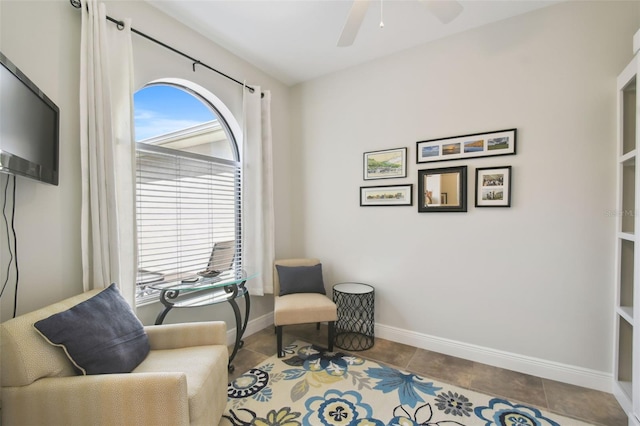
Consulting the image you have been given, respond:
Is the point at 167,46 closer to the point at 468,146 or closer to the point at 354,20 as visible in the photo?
the point at 354,20

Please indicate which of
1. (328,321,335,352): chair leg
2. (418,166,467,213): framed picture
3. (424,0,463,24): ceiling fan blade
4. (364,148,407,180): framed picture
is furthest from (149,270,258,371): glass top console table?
(424,0,463,24): ceiling fan blade

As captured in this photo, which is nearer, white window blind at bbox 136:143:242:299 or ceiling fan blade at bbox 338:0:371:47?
ceiling fan blade at bbox 338:0:371:47

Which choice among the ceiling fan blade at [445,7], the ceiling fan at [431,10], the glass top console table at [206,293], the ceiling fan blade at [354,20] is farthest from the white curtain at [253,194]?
the ceiling fan blade at [445,7]

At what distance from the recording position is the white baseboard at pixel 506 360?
2057 mm

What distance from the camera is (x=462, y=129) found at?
2.50 metres

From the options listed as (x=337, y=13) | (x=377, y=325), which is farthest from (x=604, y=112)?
(x=377, y=325)

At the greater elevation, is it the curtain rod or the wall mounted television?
the curtain rod

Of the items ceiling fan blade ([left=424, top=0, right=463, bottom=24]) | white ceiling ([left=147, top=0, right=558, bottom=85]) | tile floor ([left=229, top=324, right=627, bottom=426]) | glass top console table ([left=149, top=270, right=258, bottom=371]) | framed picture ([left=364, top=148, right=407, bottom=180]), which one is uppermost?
white ceiling ([left=147, top=0, right=558, bottom=85])

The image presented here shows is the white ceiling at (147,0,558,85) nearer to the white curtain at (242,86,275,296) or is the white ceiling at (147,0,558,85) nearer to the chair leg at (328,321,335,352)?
the white curtain at (242,86,275,296)

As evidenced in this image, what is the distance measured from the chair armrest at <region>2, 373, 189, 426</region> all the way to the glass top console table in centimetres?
83

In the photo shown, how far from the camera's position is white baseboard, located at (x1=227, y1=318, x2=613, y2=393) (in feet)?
6.76

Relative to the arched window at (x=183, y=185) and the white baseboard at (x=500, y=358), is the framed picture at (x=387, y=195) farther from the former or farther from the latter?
the arched window at (x=183, y=185)

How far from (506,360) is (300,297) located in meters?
1.79

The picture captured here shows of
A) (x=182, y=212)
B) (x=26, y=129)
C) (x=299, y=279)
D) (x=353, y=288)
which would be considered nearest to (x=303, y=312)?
(x=299, y=279)
